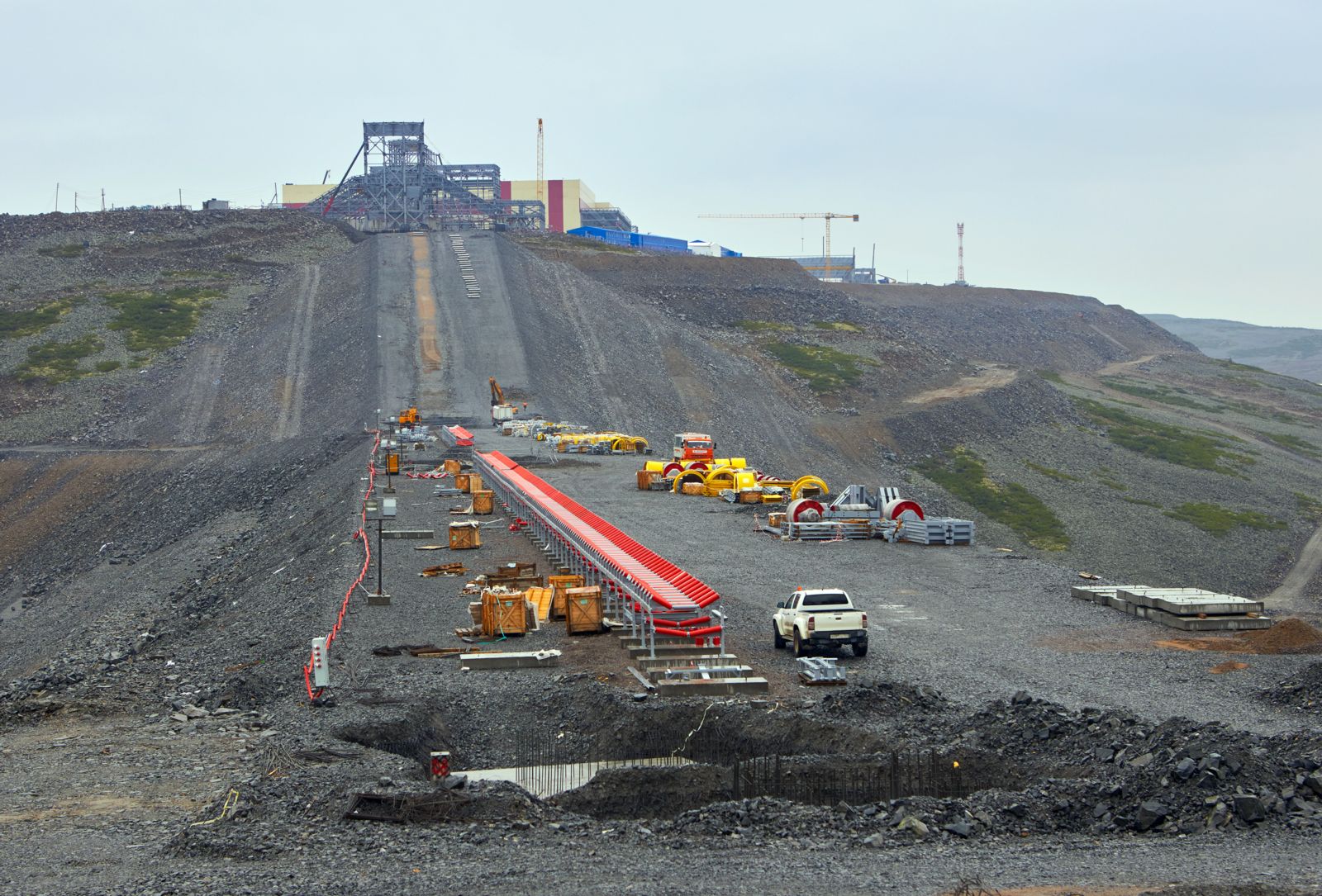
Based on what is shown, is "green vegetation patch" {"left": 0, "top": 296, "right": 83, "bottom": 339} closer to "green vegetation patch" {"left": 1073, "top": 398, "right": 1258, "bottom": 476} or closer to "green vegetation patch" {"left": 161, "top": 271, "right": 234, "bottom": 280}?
"green vegetation patch" {"left": 161, "top": 271, "right": 234, "bottom": 280}

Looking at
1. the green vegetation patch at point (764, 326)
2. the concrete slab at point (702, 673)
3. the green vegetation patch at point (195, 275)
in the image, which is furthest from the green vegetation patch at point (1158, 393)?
the concrete slab at point (702, 673)

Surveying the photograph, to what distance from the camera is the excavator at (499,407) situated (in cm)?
6956

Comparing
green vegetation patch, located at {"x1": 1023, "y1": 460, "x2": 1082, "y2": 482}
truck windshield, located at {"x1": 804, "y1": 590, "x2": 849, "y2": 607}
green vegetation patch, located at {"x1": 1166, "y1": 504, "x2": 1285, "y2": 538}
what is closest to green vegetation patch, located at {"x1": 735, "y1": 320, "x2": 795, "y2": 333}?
green vegetation patch, located at {"x1": 1023, "y1": 460, "x2": 1082, "y2": 482}

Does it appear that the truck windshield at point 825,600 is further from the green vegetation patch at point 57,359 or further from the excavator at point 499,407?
the green vegetation patch at point 57,359

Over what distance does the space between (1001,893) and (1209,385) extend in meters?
131

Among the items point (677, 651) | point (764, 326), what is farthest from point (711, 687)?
point (764, 326)

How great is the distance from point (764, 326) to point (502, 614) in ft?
279

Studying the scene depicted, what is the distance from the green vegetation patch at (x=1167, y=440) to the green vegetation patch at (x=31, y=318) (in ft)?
232

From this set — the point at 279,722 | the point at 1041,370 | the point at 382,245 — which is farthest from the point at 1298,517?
the point at 279,722

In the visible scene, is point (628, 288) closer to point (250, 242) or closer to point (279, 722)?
point (250, 242)

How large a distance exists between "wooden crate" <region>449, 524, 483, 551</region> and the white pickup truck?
45.9 ft

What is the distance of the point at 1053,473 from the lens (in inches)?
3250

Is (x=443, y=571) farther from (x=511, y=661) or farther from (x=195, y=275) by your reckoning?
(x=195, y=275)

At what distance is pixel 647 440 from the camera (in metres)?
74.3
